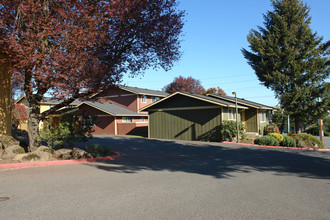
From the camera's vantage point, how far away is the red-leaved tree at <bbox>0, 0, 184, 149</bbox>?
9.02 m

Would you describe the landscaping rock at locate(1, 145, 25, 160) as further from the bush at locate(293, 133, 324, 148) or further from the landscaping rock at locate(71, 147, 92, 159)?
the bush at locate(293, 133, 324, 148)

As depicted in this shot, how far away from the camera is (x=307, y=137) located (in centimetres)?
2033

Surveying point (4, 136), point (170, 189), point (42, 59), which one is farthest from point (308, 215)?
point (4, 136)

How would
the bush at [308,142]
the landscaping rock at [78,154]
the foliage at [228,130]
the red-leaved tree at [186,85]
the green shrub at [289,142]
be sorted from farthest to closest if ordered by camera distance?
the red-leaved tree at [186,85], the foliage at [228,130], the green shrub at [289,142], the bush at [308,142], the landscaping rock at [78,154]

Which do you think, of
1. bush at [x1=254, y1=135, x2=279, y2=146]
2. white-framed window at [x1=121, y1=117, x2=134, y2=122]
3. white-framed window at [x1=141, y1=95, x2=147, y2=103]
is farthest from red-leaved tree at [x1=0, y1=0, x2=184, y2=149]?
white-framed window at [x1=141, y1=95, x2=147, y2=103]

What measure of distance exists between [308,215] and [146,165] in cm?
634

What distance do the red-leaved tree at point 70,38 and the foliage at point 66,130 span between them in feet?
1.49

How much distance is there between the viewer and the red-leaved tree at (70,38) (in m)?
9.02

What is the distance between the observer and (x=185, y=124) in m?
23.8

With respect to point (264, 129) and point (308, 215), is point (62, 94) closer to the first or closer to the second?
point (308, 215)

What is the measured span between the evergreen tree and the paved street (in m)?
21.0

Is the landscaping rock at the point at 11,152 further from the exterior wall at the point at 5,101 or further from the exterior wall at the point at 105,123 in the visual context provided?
the exterior wall at the point at 105,123

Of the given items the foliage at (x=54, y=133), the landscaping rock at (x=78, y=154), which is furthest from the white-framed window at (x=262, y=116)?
the foliage at (x=54, y=133)

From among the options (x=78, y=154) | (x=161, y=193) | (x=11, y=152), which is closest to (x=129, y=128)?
(x=78, y=154)
